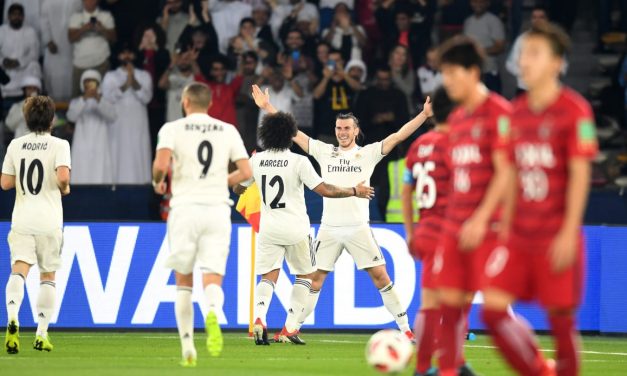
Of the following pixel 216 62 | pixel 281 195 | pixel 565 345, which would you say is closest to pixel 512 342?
pixel 565 345

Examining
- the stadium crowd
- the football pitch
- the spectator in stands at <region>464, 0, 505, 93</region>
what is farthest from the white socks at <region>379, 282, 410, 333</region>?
the spectator in stands at <region>464, 0, 505, 93</region>

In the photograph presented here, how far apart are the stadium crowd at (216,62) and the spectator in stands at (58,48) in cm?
2

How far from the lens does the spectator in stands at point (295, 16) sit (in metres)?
19.5

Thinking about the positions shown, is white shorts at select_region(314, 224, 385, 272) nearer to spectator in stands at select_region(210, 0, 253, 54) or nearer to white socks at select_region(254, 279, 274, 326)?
white socks at select_region(254, 279, 274, 326)

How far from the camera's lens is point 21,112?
18.8m

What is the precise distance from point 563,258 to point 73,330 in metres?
9.36

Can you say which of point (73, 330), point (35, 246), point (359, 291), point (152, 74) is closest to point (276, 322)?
point (359, 291)

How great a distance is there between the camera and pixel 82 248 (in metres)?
15.2

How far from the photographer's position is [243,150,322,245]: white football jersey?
13219 mm

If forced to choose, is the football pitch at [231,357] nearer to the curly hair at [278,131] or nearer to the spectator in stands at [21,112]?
the curly hair at [278,131]

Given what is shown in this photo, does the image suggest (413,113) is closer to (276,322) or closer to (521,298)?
(276,322)

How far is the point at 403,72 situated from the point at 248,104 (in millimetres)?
2349

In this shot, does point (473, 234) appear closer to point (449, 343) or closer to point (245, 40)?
point (449, 343)

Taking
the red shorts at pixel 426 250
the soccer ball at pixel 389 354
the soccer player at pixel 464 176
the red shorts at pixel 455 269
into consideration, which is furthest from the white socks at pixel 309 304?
the red shorts at pixel 455 269
